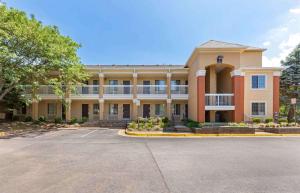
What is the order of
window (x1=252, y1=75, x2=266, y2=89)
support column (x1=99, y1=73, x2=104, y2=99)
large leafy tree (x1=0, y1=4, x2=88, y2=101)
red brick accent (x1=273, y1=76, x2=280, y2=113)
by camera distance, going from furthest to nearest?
support column (x1=99, y1=73, x2=104, y2=99) → window (x1=252, y1=75, x2=266, y2=89) → red brick accent (x1=273, y1=76, x2=280, y2=113) → large leafy tree (x1=0, y1=4, x2=88, y2=101)

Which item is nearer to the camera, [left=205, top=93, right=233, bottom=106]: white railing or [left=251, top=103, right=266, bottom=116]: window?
[left=205, top=93, right=233, bottom=106]: white railing

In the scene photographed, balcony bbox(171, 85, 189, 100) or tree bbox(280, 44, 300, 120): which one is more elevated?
tree bbox(280, 44, 300, 120)

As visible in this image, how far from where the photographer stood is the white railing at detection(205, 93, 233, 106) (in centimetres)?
1967

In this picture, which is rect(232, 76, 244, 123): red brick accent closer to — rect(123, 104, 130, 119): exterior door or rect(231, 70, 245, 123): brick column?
rect(231, 70, 245, 123): brick column

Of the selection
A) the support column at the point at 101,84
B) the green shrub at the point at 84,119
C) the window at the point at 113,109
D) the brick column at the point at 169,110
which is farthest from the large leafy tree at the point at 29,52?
the brick column at the point at 169,110

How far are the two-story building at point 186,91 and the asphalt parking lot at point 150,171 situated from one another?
414 inches

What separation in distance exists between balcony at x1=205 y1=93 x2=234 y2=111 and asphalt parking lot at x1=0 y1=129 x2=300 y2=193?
984 cm

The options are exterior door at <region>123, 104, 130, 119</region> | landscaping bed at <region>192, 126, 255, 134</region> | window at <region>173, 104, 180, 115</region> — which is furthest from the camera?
exterior door at <region>123, 104, 130, 119</region>

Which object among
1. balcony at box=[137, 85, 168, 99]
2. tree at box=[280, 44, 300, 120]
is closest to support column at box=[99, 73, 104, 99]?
balcony at box=[137, 85, 168, 99]

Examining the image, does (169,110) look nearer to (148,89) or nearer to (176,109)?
(176,109)

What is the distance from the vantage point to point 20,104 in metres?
23.9

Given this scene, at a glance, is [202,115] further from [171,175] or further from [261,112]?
[171,175]

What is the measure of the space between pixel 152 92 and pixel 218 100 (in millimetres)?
8001

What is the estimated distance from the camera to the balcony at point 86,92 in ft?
79.7
